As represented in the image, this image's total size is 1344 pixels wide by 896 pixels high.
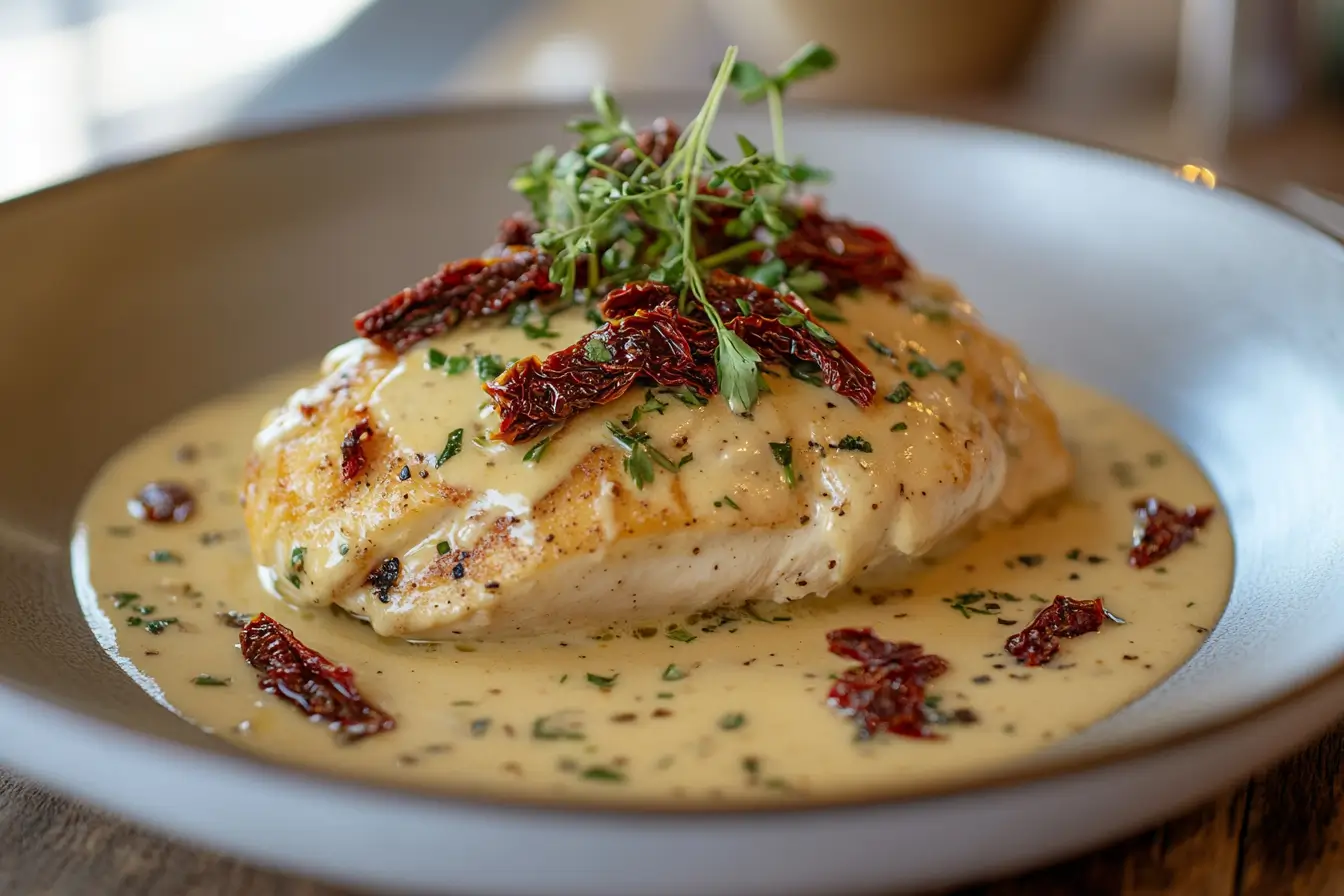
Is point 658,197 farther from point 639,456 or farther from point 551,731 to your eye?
point 551,731

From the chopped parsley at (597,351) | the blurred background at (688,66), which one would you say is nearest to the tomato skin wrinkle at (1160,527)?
the chopped parsley at (597,351)

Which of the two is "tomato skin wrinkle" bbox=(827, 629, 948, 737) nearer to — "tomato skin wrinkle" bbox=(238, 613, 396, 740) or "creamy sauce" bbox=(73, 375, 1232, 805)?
"creamy sauce" bbox=(73, 375, 1232, 805)

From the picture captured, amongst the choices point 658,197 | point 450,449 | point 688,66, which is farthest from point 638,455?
point 688,66

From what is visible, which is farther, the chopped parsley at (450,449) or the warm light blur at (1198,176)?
the warm light blur at (1198,176)

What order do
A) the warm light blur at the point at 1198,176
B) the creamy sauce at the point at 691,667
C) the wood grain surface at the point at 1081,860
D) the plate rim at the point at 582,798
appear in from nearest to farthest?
1. the plate rim at the point at 582,798
2. the wood grain surface at the point at 1081,860
3. the creamy sauce at the point at 691,667
4. the warm light blur at the point at 1198,176

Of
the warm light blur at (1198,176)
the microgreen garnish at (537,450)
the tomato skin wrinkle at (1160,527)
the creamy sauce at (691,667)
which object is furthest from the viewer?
the warm light blur at (1198,176)

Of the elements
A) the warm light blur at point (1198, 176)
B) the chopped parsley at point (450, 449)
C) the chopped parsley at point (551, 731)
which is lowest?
the chopped parsley at point (551, 731)

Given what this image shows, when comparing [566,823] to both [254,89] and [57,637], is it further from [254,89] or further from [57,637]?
[254,89]

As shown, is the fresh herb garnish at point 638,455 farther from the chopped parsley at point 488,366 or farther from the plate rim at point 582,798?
the plate rim at point 582,798

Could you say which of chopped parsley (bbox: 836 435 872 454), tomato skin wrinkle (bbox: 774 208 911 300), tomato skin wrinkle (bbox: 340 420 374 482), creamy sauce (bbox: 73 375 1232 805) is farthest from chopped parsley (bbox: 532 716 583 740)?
tomato skin wrinkle (bbox: 774 208 911 300)
